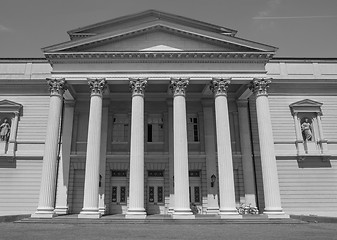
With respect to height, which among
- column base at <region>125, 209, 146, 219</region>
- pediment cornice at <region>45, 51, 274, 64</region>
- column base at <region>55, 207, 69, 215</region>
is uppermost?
pediment cornice at <region>45, 51, 274, 64</region>

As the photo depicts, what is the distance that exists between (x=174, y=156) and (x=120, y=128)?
7141mm

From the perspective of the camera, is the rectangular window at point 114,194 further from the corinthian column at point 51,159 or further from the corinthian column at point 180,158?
the corinthian column at point 180,158

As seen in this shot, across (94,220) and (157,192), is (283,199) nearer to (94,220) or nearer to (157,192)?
(157,192)

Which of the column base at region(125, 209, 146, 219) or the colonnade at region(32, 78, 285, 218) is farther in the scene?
the colonnade at region(32, 78, 285, 218)

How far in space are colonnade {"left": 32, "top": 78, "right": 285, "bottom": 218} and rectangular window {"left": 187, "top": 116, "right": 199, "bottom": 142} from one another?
464 centimetres

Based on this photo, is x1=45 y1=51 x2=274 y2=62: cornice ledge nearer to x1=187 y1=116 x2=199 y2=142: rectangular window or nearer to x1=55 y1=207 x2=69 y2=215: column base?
x1=187 y1=116 x2=199 y2=142: rectangular window

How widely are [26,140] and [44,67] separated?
6.38 meters

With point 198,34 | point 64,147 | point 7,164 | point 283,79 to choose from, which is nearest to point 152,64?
point 198,34

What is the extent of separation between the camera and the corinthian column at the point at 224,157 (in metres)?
19.3

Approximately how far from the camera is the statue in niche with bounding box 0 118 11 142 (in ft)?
80.7

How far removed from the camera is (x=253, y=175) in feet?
79.9

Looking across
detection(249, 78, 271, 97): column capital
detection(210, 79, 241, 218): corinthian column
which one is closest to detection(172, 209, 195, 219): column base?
detection(210, 79, 241, 218): corinthian column

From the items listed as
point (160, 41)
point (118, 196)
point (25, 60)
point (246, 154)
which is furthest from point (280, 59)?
point (25, 60)

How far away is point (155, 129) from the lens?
2566 cm
